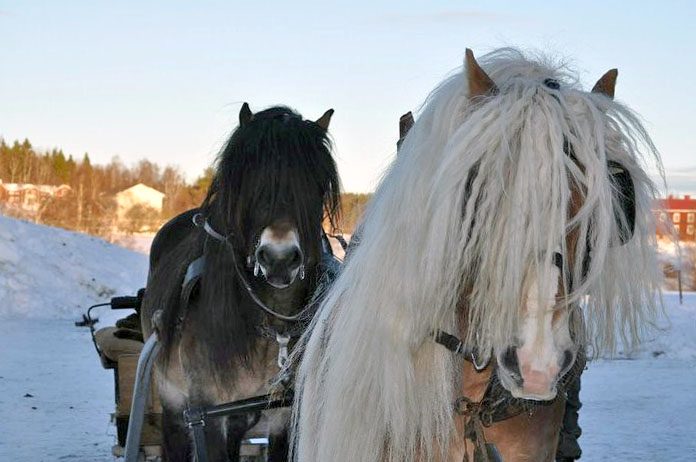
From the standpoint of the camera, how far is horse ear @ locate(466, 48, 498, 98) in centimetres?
264

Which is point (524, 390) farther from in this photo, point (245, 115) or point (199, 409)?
point (245, 115)

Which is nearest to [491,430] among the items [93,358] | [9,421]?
[9,421]

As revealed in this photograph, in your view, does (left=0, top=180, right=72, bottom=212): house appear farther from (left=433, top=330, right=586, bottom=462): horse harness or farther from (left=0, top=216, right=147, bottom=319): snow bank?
(left=433, top=330, right=586, bottom=462): horse harness

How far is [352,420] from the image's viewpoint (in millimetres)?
2857

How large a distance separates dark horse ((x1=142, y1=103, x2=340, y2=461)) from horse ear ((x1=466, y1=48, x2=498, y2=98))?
1.84 m

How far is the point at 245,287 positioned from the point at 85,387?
676cm

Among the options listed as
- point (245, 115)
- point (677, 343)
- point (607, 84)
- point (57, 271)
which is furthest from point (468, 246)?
point (57, 271)

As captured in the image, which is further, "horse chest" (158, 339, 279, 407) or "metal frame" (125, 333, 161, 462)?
"metal frame" (125, 333, 161, 462)

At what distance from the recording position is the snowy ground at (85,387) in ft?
27.0

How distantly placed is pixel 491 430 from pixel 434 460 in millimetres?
175

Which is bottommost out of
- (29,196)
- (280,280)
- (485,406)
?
(485,406)

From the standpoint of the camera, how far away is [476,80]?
2.66 meters

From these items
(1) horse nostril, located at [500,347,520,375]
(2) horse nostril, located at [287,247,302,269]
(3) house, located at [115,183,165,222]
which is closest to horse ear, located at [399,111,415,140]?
(2) horse nostril, located at [287,247,302,269]

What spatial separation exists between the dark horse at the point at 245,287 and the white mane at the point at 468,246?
1.59m
